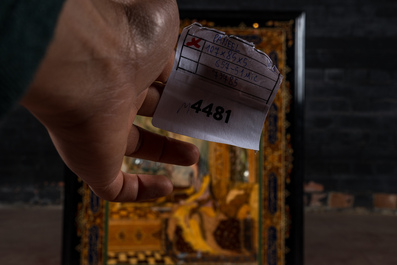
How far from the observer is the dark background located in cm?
395

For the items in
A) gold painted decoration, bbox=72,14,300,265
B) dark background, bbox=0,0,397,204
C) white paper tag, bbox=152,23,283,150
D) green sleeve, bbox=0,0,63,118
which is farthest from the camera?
dark background, bbox=0,0,397,204

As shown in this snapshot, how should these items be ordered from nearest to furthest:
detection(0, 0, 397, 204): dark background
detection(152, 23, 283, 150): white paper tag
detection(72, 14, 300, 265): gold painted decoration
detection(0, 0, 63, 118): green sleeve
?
1. detection(0, 0, 63, 118): green sleeve
2. detection(152, 23, 283, 150): white paper tag
3. detection(72, 14, 300, 265): gold painted decoration
4. detection(0, 0, 397, 204): dark background

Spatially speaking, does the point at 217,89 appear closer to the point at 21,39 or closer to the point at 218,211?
the point at 21,39

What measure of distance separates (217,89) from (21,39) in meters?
0.29

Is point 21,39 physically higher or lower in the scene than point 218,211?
higher

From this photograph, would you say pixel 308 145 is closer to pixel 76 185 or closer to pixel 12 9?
pixel 76 185

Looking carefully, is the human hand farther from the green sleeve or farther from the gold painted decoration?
the gold painted decoration

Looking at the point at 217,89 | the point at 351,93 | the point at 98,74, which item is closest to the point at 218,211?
the point at 217,89

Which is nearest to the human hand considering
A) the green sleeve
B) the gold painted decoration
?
the green sleeve

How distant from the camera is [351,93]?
3.99 metres

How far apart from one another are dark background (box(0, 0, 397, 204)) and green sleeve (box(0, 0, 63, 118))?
154 inches

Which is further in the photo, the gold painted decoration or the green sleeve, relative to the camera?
the gold painted decoration

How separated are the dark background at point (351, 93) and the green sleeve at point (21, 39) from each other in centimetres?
391

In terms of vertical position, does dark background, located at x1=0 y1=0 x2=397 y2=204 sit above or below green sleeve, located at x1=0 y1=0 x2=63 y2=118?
above
